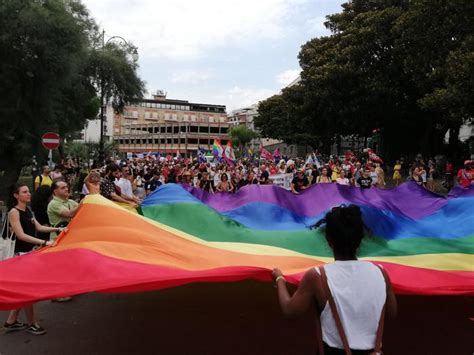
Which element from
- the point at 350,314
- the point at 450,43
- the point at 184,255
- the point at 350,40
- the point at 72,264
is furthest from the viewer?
the point at 350,40

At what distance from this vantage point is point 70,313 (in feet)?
19.1

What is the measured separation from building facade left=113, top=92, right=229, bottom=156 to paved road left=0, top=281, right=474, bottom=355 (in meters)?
101

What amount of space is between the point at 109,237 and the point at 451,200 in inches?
251

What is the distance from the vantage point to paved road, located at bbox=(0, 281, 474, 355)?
474 centimetres

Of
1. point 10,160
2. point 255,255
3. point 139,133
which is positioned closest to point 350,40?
point 10,160

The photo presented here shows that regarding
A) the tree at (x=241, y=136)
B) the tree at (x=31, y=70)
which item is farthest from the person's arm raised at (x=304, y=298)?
the tree at (x=241, y=136)

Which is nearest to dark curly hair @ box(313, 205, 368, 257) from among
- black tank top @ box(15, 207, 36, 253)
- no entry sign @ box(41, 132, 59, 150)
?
black tank top @ box(15, 207, 36, 253)

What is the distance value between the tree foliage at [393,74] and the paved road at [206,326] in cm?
1607

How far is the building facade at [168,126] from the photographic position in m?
114

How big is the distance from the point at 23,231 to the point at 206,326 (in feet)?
7.63

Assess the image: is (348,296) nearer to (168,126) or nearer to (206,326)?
(206,326)

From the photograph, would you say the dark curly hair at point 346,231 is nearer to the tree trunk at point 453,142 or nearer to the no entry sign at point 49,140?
the no entry sign at point 49,140

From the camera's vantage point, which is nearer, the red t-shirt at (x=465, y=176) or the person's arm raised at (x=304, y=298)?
the person's arm raised at (x=304, y=298)

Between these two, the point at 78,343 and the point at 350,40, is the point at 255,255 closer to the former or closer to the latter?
the point at 78,343
